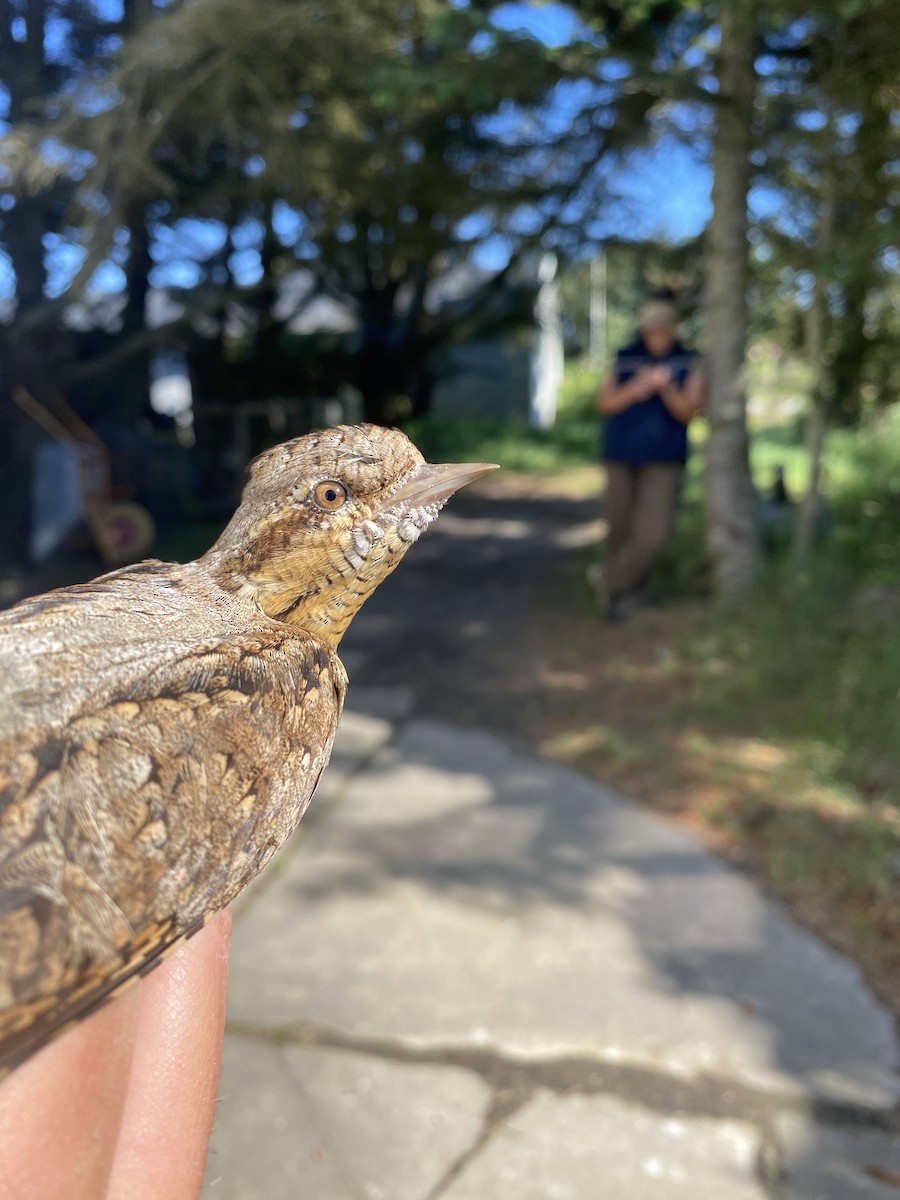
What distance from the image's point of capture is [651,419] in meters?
5.80

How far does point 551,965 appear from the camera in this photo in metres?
3.04

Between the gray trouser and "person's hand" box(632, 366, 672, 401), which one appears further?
the gray trouser

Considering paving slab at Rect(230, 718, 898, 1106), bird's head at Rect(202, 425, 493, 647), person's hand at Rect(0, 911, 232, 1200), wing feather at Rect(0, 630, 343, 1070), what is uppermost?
bird's head at Rect(202, 425, 493, 647)

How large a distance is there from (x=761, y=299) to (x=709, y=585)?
79.2 inches

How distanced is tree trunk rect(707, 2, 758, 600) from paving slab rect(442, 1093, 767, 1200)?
3.98m

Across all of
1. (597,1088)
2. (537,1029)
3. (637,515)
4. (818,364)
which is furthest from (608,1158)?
(818,364)

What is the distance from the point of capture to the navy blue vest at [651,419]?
5.73 metres

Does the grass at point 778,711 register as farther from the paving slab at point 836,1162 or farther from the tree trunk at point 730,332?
the paving slab at point 836,1162

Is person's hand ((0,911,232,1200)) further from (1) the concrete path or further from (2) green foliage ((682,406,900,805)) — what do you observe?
(2) green foliage ((682,406,900,805))

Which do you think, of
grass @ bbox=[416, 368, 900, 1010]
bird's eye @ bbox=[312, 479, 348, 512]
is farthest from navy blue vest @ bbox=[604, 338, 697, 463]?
bird's eye @ bbox=[312, 479, 348, 512]

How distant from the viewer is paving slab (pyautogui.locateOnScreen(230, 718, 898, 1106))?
2689 millimetres

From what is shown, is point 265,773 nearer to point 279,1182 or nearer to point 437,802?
point 279,1182

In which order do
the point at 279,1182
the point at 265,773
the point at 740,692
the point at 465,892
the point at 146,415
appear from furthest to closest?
the point at 146,415, the point at 740,692, the point at 465,892, the point at 279,1182, the point at 265,773

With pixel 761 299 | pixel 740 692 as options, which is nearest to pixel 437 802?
pixel 740 692
